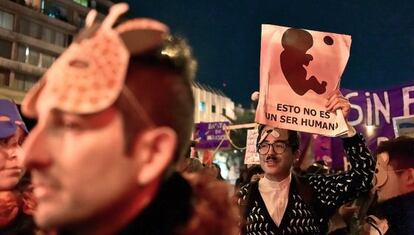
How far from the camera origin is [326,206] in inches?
120

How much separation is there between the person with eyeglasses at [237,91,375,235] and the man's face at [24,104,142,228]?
1865 millimetres

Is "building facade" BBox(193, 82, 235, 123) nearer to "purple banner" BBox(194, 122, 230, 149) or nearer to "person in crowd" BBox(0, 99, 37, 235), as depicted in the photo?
"purple banner" BBox(194, 122, 230, 149)

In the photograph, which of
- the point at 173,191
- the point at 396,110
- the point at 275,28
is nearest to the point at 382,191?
the point at 275,28

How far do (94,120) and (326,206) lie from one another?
218 centimetres

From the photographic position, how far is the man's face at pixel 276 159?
3.15 metres

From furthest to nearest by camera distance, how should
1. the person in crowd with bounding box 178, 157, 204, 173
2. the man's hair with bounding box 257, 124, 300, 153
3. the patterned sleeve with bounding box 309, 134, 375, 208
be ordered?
the man's hair with bounding box 257, 124, 300, 153 → the patterned sleeve with bounding box 309, 134, 375, 208 → the person in crowd with bounding box 178, 157, 204, 173

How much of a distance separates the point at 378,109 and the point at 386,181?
2148 mm

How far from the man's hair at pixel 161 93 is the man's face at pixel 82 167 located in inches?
1.5

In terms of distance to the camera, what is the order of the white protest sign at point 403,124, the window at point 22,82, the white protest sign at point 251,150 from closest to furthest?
the white protest sign at point 403,124 → the white protest sign at point 251,150 → the window at point 22,82

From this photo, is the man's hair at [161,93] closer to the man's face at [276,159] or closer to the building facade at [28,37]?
the man's face at [276,159]

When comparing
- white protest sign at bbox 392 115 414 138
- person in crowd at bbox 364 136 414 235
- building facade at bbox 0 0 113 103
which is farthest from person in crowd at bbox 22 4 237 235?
building facade at bbox 0 0 113 103

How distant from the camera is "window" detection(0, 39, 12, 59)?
116ft

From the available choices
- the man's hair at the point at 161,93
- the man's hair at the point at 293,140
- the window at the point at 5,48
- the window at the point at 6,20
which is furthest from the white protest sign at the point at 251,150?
the window at the point at 6,20

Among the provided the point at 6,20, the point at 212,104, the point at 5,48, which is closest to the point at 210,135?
the point at 5,48
